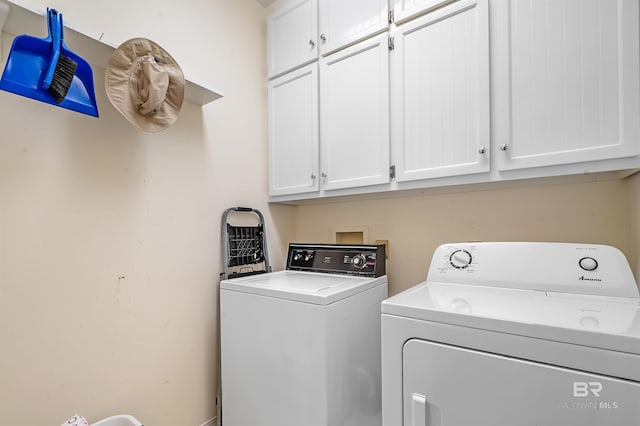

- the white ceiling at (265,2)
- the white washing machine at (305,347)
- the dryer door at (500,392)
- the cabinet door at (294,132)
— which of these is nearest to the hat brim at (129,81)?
the cabinet door at (294,132)

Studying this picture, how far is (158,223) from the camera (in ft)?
4.85

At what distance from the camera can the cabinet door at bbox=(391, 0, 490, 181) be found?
1319 millimetres

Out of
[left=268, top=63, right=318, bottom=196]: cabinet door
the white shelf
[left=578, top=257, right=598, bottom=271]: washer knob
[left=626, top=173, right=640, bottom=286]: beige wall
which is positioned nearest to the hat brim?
the white shelf

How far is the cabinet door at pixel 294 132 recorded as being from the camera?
1.84m

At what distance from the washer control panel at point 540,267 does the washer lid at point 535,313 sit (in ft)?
0.13

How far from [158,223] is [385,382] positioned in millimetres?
1236

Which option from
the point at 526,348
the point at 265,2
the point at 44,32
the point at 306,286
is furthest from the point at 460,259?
the point at 265,2

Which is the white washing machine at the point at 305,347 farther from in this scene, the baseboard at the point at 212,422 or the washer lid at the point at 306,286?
the baseboard at the point at 212,422

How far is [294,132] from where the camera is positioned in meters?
1.92

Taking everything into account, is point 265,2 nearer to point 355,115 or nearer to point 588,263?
point 355,115

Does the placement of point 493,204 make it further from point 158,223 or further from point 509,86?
point 158,223

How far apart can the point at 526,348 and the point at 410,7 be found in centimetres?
156

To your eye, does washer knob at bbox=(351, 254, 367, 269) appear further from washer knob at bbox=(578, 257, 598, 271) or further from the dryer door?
washer knob at bbox=(578, 257, 598, 271)

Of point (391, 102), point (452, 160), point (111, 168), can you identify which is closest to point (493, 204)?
point (452, 160)
